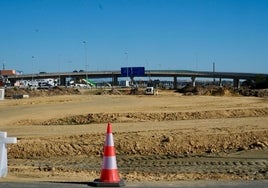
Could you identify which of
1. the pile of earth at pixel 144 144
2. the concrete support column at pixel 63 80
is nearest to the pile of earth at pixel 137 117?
the pile of earth at pixel 144 144

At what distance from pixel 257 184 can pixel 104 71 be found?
141441mm

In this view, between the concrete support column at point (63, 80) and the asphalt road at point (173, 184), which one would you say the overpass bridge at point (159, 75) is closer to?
the concrete support column at point (63, 80)

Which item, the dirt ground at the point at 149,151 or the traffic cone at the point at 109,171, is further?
the dirt ground at the point at 149,151

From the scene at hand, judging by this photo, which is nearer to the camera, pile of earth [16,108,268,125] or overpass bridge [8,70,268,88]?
pile of earth [16,108,268,125]

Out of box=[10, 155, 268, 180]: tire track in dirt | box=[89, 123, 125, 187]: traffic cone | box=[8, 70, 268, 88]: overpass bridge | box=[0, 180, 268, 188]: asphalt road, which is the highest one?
box=[8, 70, 268, 88]: overpass bridge

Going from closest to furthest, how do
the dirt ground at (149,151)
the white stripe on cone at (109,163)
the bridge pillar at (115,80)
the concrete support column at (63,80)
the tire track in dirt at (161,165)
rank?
the white stripe on cone at (109,163) → the dirt ground at (149,151) → the tire track in dirt at (161,165) → the bridge pillar at (115,80) → the concrete support column at (63,80)

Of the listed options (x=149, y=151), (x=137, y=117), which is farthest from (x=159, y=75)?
(x=149, y=151)

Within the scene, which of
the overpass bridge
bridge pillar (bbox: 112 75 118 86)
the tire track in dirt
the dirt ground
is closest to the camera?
the dirt ground

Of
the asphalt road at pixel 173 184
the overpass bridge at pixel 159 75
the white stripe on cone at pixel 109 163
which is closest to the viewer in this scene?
the asphalt road at pixel 173 184

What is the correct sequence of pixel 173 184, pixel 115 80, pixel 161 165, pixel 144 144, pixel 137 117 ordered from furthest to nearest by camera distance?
pixel 115 80 → pixel 137 117 → pixel 144 144 → pixel 161 165 → pixel 173 184

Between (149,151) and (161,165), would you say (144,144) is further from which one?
(161,165)

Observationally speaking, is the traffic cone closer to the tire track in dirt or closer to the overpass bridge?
the tire track in dirt

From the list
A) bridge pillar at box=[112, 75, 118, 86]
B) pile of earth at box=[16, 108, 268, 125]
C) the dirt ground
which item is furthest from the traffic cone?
bridge pillar at box=[112, 75, 118, 86]

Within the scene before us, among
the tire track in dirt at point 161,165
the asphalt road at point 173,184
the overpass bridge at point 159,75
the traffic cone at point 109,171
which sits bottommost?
the tire track in dirt at point 161,165
